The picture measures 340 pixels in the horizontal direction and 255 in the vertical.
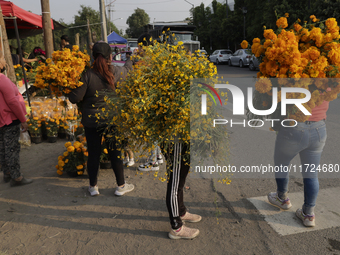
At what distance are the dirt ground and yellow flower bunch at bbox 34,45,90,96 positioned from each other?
151 cm

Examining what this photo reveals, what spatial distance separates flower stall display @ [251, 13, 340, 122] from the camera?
259 cm

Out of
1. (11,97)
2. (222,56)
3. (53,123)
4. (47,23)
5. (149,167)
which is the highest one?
(47,23)

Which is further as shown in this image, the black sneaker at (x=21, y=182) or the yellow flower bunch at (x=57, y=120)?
the yellow flower bunch at (x=57, y=120)

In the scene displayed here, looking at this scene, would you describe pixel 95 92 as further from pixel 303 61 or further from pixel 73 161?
pixel 303 61

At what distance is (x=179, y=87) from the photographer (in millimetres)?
2467

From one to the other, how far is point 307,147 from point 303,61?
898 mm

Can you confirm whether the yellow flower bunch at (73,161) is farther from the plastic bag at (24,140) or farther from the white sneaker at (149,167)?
the plastic bag at (24,140)

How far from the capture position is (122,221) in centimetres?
340

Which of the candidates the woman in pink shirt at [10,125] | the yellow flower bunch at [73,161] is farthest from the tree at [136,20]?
the woman in pink shirt at [10,125]

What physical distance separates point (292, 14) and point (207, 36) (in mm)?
22213

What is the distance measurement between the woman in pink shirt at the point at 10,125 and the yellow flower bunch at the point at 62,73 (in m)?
0.60

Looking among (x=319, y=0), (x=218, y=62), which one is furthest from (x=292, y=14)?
(x=218, y=62)

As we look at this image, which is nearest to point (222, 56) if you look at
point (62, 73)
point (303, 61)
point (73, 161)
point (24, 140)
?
point (24, 140)

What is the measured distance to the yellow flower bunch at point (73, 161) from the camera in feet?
15.0
